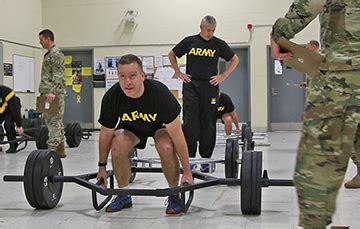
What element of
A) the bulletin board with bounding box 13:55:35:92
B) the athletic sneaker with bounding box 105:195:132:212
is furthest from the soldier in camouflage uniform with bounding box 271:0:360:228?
the bulletin board with bounding box 13:55:35:92

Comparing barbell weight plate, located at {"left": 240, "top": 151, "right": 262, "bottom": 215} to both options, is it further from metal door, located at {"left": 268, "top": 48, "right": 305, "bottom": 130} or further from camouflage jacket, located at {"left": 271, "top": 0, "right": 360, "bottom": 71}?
metal door, located at {"left": 268, "top": 48, "right": 305, "bottom": 130}

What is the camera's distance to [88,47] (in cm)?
1233

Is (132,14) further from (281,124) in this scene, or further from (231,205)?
(231,205)

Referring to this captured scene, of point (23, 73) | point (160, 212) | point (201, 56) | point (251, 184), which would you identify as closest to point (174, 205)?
point (160, 212)

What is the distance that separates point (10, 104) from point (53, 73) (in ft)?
4.56

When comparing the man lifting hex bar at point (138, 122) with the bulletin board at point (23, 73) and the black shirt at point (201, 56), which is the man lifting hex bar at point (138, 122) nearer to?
the black shirt at point (201, 56)

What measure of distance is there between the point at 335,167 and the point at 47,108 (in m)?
4.80

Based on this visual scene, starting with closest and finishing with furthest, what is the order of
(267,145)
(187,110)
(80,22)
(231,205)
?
(231,205)
(187,110)
(267,145)
(80,22)

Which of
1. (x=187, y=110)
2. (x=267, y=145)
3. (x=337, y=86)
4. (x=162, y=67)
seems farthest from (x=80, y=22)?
(x=337, y=86)

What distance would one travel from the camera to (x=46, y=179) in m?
3.34

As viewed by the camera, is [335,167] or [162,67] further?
[162,67]

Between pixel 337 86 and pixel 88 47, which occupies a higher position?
pixel 88 47

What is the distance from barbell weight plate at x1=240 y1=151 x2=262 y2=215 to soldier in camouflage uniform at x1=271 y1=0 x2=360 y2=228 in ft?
4.23

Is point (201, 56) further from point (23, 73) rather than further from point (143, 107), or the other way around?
point (23, 73)
